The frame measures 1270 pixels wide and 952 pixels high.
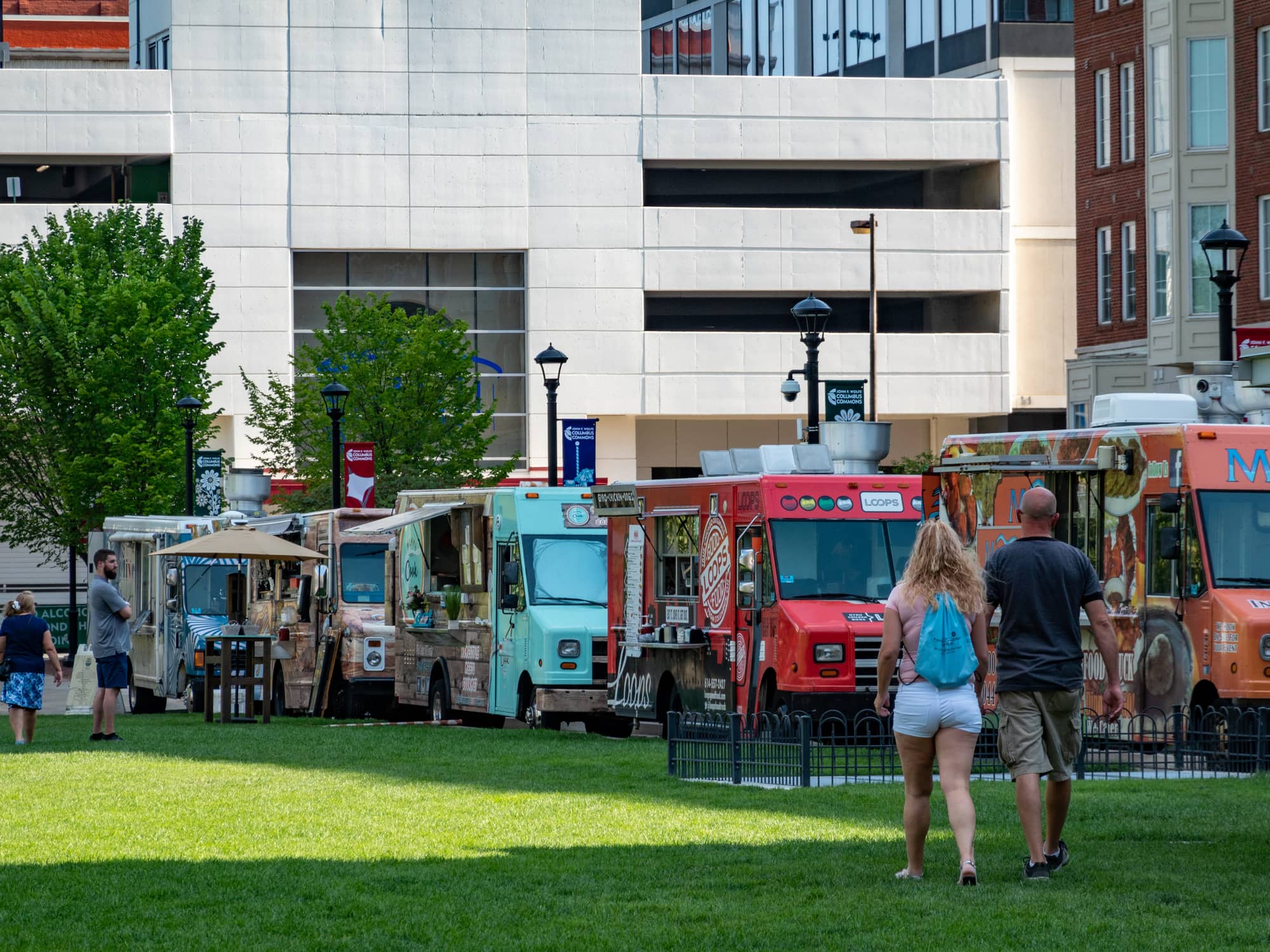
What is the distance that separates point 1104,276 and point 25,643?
100 ft

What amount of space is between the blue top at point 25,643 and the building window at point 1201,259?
27028 millimetres

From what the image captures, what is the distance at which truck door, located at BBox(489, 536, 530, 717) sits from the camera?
928 inches

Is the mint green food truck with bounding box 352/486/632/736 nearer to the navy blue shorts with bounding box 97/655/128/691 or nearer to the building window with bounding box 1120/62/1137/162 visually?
the navy blue shorts with bounding box 97/655/128/691

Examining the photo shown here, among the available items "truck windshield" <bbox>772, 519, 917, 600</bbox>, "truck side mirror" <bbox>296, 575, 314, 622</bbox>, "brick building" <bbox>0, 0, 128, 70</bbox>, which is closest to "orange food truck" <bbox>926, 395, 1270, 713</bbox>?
"truck windshield" <bbox>772, 519, 917, 600</bbox>

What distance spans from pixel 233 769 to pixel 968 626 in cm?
931

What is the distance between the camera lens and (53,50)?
76688 millimetres

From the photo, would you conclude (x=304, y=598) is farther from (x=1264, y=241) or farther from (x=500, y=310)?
(x=500, y=310)

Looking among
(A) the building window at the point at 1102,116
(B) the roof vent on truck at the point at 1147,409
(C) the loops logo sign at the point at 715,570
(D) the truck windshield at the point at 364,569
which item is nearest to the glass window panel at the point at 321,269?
(A) the building window at the point at 1102,116

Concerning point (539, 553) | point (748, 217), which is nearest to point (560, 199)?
point (748, 217)

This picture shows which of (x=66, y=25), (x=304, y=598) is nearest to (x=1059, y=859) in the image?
(x=304, y=598)

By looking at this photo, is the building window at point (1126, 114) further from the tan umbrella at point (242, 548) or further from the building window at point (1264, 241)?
the tan umbrella at point (242, 548)

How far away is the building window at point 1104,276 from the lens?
46.8 m

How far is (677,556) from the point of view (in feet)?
72.2

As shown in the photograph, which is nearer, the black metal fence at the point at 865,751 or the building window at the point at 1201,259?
the black metal fence at the point at 865,751
